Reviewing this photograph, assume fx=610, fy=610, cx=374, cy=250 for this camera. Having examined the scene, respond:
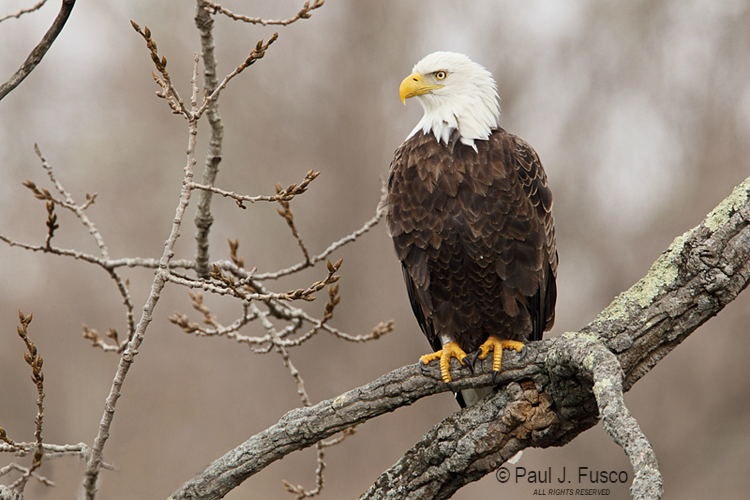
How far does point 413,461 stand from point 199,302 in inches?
59.0

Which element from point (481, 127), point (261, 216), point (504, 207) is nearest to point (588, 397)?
point (504, 207)

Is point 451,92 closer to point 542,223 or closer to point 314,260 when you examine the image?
point 542,223

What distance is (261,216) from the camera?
776 centimetres

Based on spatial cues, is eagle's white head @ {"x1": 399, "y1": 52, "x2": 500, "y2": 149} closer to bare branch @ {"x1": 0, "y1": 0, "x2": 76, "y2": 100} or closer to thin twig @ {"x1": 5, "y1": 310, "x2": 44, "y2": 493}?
bare branch @ {"x1": 0, "y1": 0, "x2": 76, "y2": 100}

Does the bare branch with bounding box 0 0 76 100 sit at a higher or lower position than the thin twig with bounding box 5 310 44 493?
higher

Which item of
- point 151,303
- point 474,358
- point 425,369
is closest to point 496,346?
point 474,358

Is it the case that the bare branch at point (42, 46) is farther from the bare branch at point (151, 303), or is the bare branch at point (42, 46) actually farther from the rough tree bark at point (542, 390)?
the rough tree bark at point (542, 390)

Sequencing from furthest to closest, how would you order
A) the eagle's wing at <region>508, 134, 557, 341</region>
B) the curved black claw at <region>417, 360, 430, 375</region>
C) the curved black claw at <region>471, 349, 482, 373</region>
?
the eagle's wing at <region>508, 134, 557, 341</region> < the curved black claw at <region>471, 349, 482, 373</region> < the curved black claw at <region>417, 360, 430, 375</region>

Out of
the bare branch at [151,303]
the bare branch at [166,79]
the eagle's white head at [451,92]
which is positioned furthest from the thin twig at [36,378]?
the eagle's white head at [451,92]

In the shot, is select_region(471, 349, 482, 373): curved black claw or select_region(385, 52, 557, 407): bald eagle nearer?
select_region(471, 349, 482, 373): curved black claw

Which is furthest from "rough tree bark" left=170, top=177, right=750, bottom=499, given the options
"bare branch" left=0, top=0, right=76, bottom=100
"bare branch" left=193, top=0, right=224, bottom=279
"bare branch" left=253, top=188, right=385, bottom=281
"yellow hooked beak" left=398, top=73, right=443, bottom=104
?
"yellow hooked beak" left=398, top=73, right=443, bottom=104

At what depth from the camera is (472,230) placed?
288 cm

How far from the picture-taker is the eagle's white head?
3.21 meters

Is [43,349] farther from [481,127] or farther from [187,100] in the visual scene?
[481,127]
